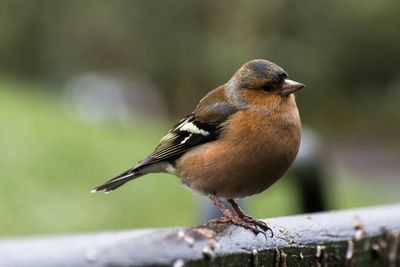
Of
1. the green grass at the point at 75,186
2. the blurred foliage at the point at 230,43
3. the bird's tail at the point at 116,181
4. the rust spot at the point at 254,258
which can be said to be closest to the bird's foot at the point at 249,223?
the rust spot at the point at 254,258

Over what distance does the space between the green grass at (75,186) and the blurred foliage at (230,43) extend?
9.50 m

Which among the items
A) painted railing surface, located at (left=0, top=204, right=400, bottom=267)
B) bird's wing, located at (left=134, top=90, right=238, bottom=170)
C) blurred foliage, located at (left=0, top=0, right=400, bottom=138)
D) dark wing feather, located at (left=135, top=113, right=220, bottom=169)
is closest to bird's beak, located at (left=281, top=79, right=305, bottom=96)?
bird's wing, located at (left=134, top=90, right=238, bottom=170)

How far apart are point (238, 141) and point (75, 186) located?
20.1 feet

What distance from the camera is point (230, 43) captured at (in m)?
23.7

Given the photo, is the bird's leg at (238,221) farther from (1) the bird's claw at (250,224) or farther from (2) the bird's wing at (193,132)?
(2) the bird's wing at (193,132)

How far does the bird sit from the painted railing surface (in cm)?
64

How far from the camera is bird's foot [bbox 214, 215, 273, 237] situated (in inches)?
123

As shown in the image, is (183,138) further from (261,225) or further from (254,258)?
(254,258)

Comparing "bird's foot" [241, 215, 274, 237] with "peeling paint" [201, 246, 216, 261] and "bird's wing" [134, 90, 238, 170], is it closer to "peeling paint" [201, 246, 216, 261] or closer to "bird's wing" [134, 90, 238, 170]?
"peeling paint" [201, 246, 216, 261]

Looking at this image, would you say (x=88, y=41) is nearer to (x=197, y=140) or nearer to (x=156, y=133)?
(x=156, y=133)

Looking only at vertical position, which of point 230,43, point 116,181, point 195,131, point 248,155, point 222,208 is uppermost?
point 230,43

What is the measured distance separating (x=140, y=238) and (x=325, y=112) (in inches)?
889

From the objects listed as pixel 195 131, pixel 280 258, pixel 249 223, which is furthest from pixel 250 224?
pixel 195 131

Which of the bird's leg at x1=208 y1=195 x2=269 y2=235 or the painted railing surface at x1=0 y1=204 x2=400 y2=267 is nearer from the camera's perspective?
the painted railing surface at x1=0 y1=204 x2=400 y2=267
